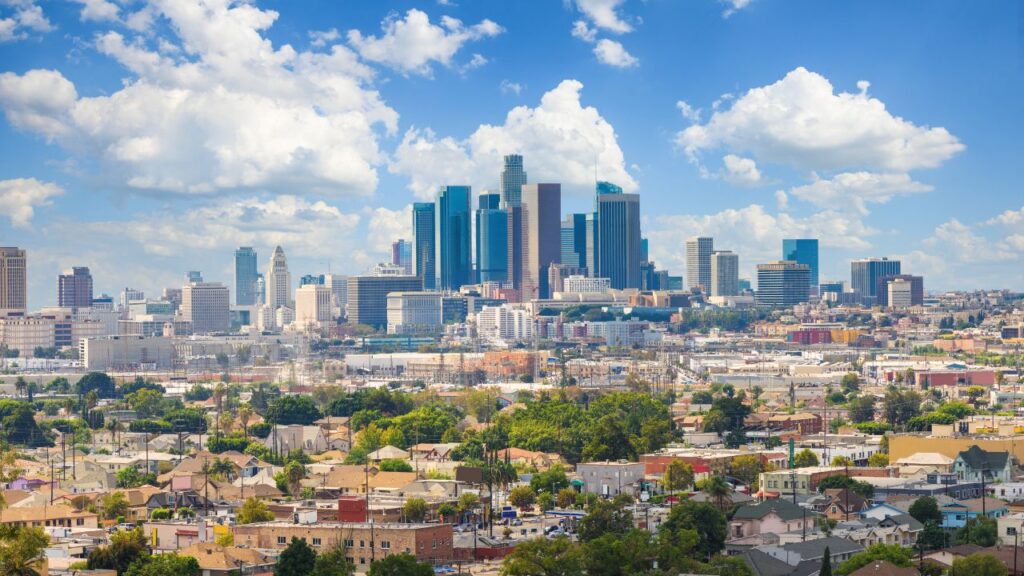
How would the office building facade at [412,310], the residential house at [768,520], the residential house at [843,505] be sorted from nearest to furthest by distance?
the residential house at [768,520], the residential house at [843,505], the office building facade at [412,310]

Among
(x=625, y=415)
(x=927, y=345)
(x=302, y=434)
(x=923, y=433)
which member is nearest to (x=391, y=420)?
(x=302, y=434)

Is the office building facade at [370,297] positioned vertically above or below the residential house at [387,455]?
above

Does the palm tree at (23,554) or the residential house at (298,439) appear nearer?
the palm tree at (23,554)

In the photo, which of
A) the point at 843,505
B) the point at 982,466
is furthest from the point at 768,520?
the point at 982,466

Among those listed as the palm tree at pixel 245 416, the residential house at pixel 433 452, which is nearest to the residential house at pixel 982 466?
the residential house at pixel 433 452

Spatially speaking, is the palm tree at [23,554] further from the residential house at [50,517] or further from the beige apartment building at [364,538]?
the residential house at [50,517]

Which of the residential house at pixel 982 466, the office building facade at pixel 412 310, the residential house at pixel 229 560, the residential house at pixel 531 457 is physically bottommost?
the residential house at pixel 229 560
